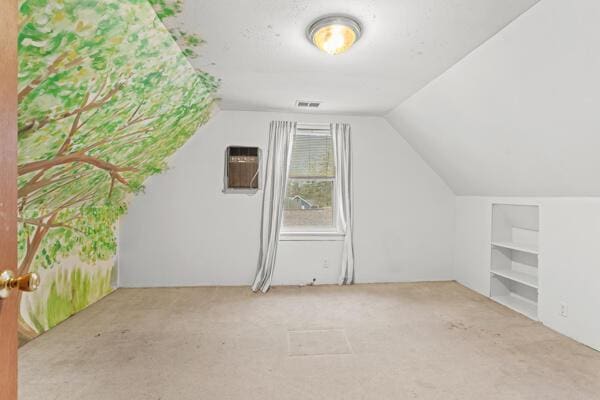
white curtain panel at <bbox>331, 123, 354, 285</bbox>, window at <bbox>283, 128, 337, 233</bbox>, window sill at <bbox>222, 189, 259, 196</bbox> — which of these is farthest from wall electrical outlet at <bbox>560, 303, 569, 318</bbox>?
window sill at <bbox>222, 189, 259, 196</bbox>

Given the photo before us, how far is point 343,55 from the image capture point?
8.04ft

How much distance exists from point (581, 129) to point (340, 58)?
64.9 inches

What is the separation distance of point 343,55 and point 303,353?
2.20 m

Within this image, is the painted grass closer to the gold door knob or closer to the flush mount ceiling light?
the gold door knob

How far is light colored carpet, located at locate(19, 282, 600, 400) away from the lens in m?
1.99

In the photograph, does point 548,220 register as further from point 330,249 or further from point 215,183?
point 215,183

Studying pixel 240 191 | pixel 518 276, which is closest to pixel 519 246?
pixel 518 276

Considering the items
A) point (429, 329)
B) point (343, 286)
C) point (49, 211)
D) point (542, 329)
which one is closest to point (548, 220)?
point (542, 329)

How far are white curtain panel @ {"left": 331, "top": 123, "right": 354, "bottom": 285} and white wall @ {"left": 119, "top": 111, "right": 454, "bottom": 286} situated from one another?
0.11m

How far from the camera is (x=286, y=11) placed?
1892mm

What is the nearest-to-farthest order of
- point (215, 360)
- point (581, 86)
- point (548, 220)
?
point (581, 86) < point (215, 360) < point (548, 220)

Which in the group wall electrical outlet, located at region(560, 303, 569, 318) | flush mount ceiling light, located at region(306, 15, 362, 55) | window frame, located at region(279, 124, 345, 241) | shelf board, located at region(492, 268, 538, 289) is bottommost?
wall electrical outlet, located at region(560, 303, 569, 318)

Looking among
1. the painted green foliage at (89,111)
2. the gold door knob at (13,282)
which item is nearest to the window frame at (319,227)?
the painted green foliage at (89,111)

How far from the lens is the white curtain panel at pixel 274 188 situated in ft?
13.4
